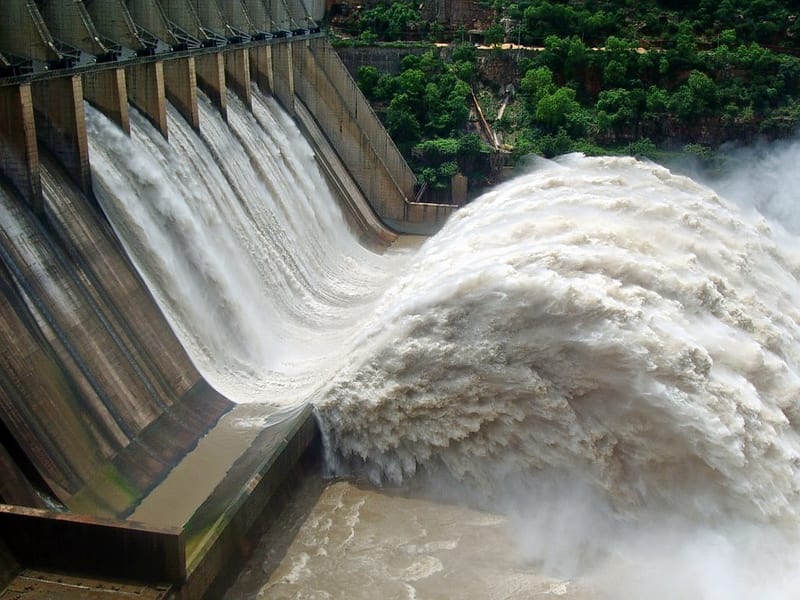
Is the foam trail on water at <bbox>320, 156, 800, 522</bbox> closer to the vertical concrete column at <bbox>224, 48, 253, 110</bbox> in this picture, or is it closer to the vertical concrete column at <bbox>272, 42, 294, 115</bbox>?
the vertical concrete column at <bbox>224, 48, 253, 110</bbox>

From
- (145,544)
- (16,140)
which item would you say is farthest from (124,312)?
(145,544)

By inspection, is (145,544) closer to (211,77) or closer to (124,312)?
(124,312)

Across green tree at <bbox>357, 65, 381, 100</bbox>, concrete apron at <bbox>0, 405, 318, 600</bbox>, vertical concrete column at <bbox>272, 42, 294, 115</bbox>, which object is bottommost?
concrete apron at <bbox>0, 405, 318, 600</bbox>

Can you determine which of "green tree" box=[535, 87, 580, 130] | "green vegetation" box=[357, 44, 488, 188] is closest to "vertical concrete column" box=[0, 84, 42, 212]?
"green vegetation" box=[357, 44, 488, 188]

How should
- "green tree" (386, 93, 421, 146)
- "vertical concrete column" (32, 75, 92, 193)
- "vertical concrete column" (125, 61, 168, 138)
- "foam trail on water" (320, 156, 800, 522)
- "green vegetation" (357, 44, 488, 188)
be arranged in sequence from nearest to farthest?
"foam trail on water" (320, 156, 800, 522), "vertical concrete column" (32, 75, 92, 193), "vertical concrete column" (125, 61, 168, 138), "green vegetation" (357, 44, 488, 188), "green tree" (386, 93, 421, 146)

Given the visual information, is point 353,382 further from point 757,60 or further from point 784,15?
point 784,15

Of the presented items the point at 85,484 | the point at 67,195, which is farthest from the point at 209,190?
the point at 85,484
